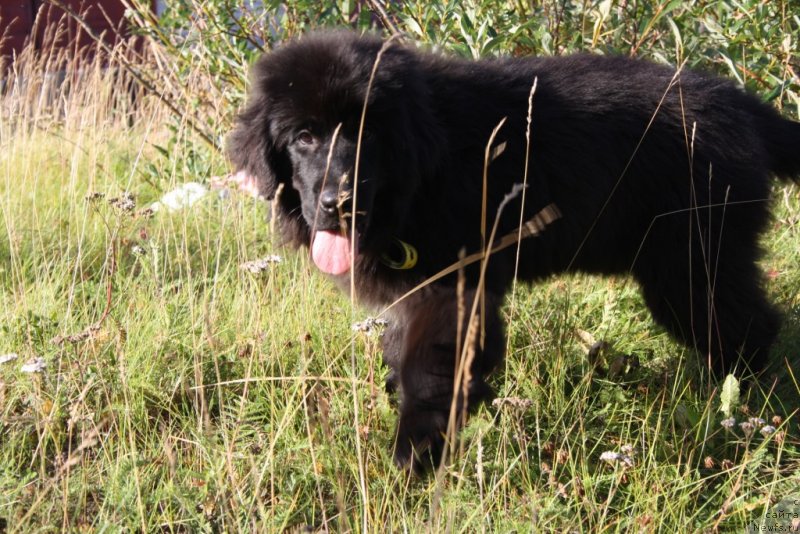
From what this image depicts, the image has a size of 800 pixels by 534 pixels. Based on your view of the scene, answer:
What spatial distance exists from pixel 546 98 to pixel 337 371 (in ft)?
4.13

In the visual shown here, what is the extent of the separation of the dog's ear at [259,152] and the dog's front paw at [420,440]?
3.24 ft

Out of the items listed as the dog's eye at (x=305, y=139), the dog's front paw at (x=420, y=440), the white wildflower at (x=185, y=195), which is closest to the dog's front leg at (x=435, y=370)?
the dog's front paw at (x=420, y=440)

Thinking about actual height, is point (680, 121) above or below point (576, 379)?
above

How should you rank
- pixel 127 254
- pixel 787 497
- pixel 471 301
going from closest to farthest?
pixel 787 497 < pixel 471 301 < pixel 127 254

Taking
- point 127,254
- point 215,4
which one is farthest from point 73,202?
point 215,4

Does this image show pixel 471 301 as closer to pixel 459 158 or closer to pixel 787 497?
pixel 459 158

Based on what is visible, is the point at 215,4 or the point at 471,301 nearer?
the point at 471,301

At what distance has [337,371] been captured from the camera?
3.33 metres

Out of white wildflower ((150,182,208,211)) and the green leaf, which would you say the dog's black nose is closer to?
the green leaf

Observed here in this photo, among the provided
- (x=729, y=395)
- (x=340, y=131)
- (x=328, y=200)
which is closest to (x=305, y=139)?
(x=340, y=131)

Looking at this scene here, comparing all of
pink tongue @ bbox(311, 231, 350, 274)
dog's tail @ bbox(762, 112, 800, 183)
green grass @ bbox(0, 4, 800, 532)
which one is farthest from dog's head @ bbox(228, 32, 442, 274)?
dog's tail @ bbox(762, 112, 800, 183)

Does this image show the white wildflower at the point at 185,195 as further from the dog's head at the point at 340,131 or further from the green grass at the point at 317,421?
the dog's head at the point at 340,131

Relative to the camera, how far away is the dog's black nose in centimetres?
281

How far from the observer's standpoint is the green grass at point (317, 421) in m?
2.48
